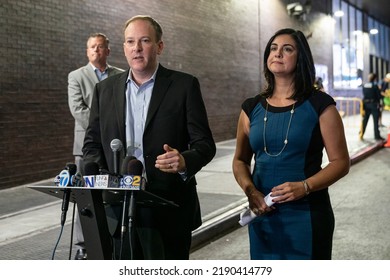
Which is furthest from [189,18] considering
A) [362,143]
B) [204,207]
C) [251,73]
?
[204,207]

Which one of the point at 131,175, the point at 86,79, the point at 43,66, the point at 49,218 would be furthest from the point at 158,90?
the point at 43,66

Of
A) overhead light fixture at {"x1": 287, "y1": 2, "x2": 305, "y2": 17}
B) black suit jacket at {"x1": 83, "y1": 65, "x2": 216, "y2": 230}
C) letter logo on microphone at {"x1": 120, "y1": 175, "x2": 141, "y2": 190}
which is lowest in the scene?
letter logo on microphone at {"x1": 120, "y1": 175, "x2": 141, "y2": 190}

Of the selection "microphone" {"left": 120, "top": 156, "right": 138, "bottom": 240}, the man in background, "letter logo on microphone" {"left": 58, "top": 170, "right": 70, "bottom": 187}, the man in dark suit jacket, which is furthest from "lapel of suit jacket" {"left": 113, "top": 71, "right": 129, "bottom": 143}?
the man in background

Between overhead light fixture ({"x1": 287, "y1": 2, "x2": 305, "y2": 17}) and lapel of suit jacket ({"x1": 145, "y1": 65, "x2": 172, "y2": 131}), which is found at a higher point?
overhead light fixture ({"x1": 287, "y1": 2, "x2": 305, "y2": 17})

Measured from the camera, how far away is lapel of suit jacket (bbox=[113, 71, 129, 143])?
291 centimetres

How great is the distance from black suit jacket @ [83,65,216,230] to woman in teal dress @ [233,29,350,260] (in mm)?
292

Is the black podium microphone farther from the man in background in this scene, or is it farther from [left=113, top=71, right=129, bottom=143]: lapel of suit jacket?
the man in background

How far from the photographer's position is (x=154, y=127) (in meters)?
2.89

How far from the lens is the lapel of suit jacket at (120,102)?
2.91 m

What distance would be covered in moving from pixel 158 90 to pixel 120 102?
199 mm

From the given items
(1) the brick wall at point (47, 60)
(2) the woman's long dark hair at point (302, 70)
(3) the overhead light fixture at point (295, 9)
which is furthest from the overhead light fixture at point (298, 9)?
(2) the woman's long dark hair at point (302, 70)

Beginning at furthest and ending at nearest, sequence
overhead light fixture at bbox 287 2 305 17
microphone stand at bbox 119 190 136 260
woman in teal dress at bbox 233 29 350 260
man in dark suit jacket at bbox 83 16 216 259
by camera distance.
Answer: overhead light fixture at bbox 287 2 305 17 → man in dark suit jacket at bbox 83 16 216 259 → woman in teal dress at bbox 233 29 350 260 → microphone stand at bbox 119 190 136 260
